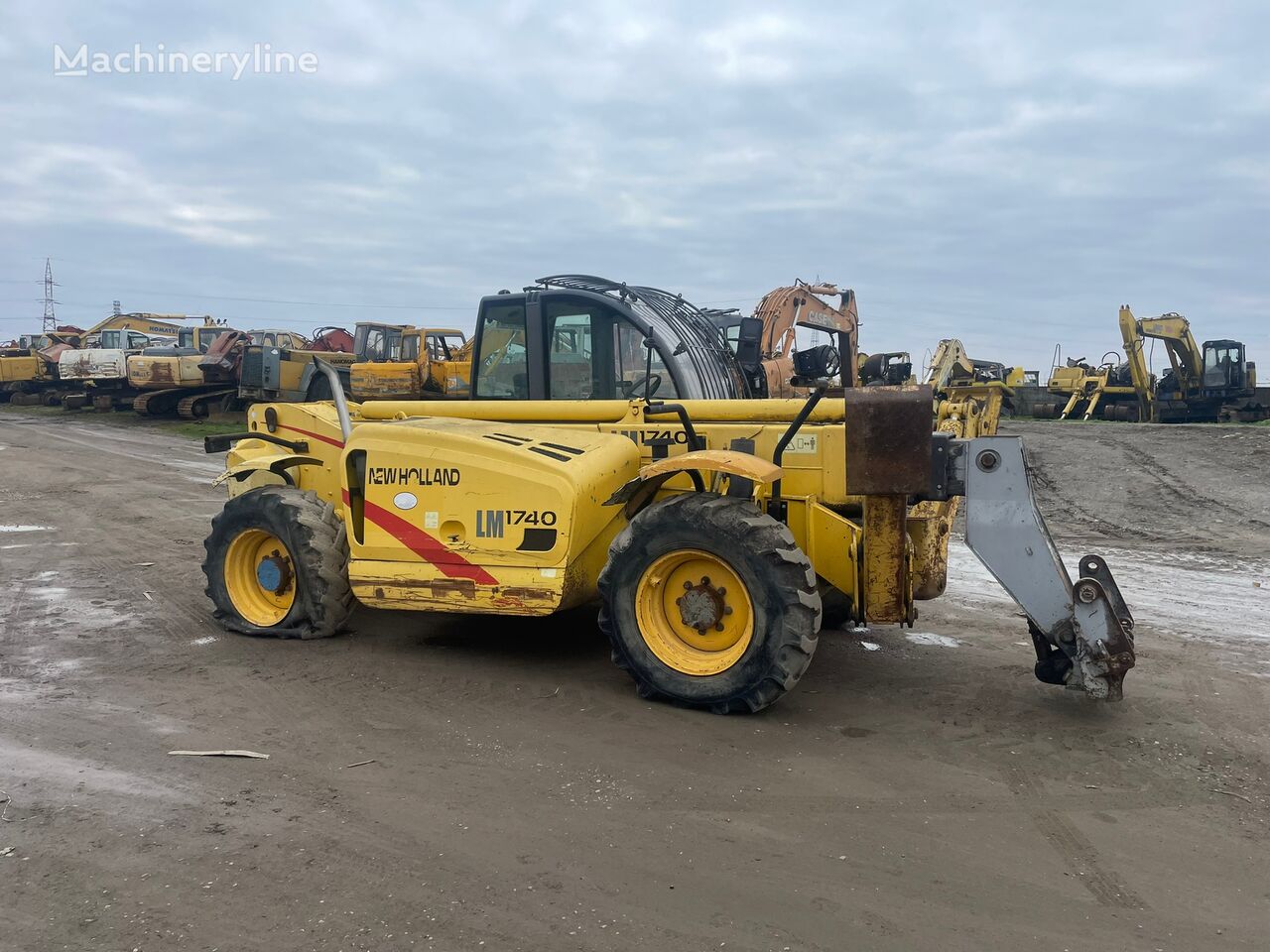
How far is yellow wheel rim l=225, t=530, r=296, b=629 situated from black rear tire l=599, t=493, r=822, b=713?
255 cm

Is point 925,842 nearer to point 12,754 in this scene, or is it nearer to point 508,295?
point 12,754

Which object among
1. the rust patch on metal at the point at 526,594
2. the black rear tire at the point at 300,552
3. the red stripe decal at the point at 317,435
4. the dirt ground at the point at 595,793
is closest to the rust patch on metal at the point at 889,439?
the dirt ground at the point at 595,793

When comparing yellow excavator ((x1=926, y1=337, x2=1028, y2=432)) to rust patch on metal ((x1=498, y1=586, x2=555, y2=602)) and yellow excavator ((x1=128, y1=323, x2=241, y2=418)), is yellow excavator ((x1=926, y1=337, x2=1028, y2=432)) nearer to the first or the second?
rust patch on metal ((x1=498, y1=586, x2=555, y2=602))

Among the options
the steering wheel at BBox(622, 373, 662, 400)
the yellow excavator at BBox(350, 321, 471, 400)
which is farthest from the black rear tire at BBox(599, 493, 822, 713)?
the yellow excavator at BBox(350, 321, 471, 400)

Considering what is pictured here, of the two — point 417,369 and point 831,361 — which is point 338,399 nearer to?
point 831,361

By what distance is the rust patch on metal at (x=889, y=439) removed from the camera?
5.05 m

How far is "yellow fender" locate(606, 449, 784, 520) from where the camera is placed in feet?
16.6

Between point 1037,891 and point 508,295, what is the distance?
4.99m

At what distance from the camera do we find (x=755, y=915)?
331 centimetres

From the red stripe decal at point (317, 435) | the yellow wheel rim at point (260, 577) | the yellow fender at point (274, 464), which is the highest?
the red stripe decal at point (317, 435)

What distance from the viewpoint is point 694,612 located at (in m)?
5.27

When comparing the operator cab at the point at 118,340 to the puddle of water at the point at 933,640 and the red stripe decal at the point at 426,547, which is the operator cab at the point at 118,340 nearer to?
the red stripe decal at the point at 426,547

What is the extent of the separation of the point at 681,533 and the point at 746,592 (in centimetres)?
45

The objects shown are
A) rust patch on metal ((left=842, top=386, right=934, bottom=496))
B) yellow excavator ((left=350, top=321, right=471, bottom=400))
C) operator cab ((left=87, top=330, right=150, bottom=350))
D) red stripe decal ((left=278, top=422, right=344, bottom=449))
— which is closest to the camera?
rust patch on metal ((left=842, top=386, right=934, bottom=496))
